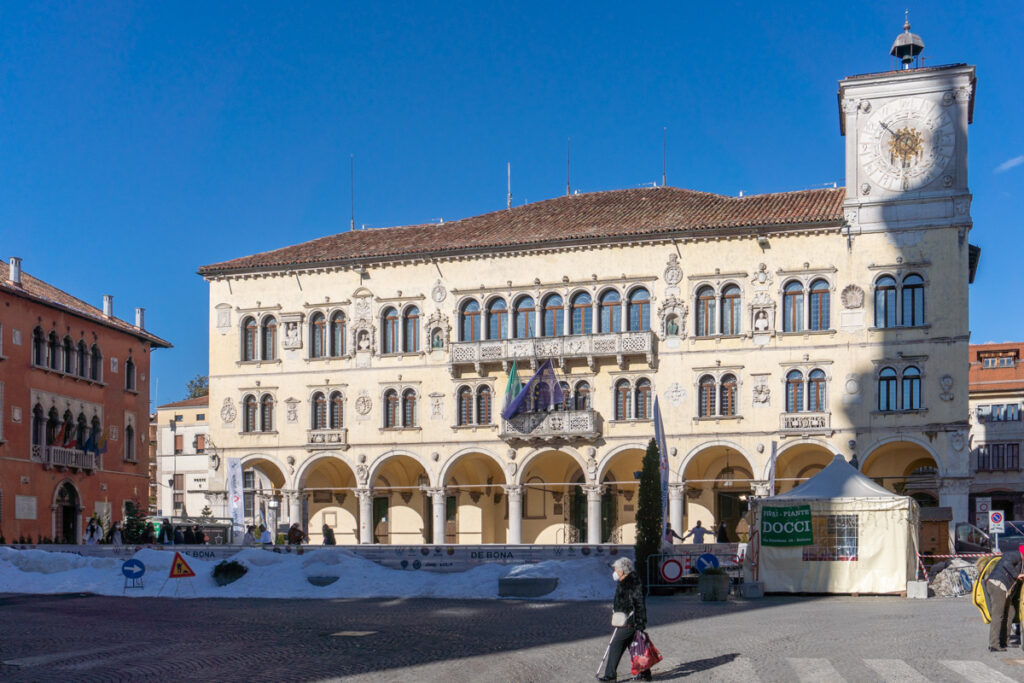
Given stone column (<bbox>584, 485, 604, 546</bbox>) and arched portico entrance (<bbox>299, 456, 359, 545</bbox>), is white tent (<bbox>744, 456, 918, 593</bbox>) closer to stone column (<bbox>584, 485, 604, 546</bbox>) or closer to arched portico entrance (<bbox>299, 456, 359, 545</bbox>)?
stone column (<bbox>584, 485, 604, 546</bbox>)

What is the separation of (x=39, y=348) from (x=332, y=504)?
12398mm

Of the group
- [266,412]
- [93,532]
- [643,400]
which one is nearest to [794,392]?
[643,400]

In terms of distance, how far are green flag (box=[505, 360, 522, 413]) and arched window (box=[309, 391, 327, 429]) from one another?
7.52 m

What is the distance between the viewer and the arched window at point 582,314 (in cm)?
4522

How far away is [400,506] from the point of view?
161 ft

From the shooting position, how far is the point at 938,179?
4147cm

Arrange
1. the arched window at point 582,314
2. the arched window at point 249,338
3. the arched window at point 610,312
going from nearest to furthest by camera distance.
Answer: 1. the arched window at point 610,312
2. the arched window at point 582,314
3. the arched window at point 249,338

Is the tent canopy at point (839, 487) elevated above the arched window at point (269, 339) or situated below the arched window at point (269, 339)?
below

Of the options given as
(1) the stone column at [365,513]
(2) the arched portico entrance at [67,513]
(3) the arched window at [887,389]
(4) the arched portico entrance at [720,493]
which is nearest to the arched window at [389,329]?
(1) the stone column at [365,513]

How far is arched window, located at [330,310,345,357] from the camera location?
159ft

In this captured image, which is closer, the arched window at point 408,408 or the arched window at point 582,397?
the arched window at point 582,397

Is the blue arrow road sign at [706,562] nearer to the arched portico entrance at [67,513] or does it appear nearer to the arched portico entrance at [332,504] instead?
the arched portico entrance at [332,504]

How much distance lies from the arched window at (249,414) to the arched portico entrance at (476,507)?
305 inches

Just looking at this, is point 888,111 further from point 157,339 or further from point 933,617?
point 157,339
